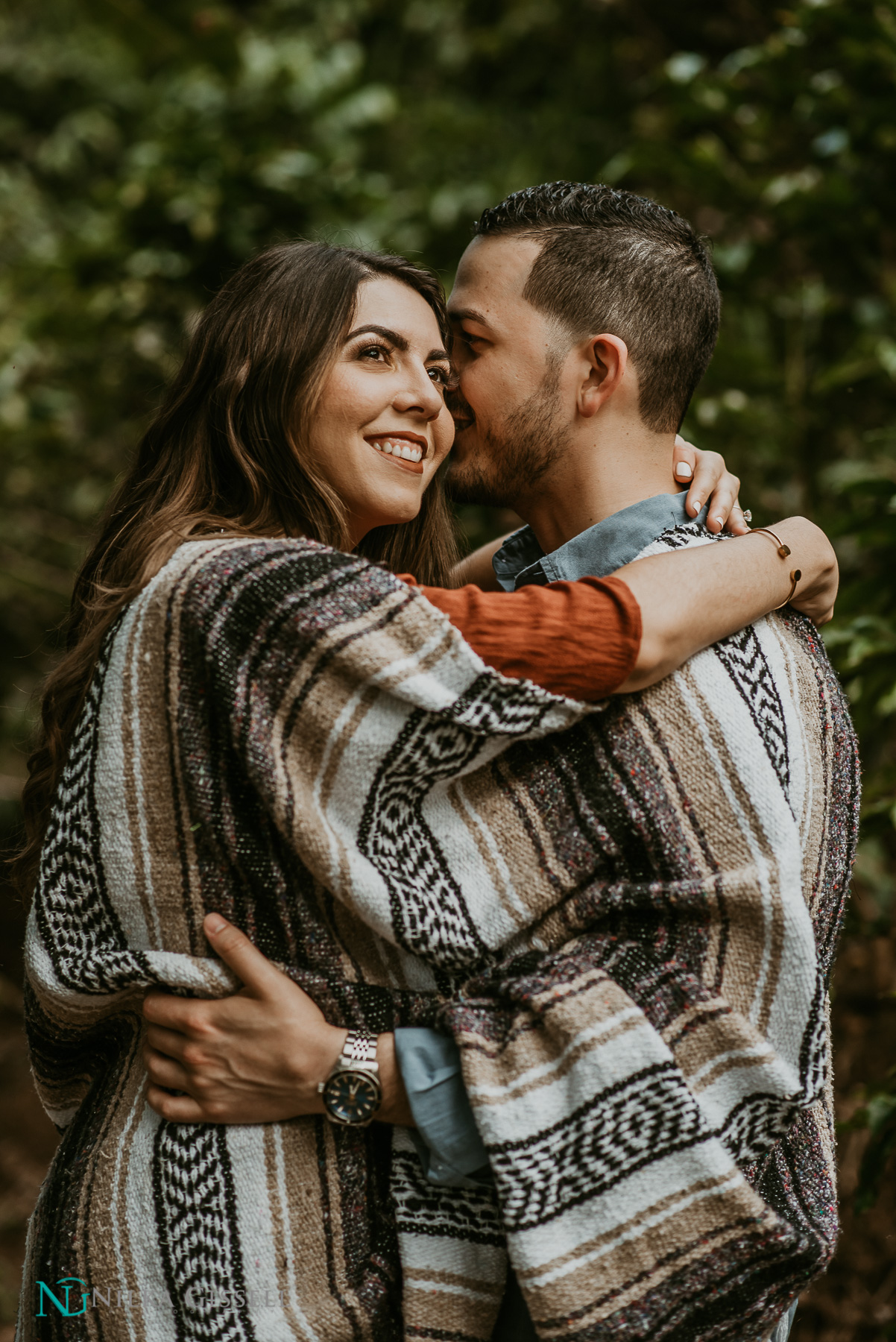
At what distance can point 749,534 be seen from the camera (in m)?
1.66

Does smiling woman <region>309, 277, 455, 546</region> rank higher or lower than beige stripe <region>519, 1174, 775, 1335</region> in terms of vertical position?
higher

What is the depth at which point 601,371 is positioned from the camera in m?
1.89

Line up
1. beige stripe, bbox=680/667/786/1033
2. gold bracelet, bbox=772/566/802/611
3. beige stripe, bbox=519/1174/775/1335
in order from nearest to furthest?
beige stripe, bbox=519/1174/775/1335 → beige stripe, bbox=680/667/786/1033 → gold bracelet, bbox=772/566/802/611

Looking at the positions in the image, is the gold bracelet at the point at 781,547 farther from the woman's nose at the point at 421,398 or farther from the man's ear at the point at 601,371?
the woman's nose at the point at 421,398

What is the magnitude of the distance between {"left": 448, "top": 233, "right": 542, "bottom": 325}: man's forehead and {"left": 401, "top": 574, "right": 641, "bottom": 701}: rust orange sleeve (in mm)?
798

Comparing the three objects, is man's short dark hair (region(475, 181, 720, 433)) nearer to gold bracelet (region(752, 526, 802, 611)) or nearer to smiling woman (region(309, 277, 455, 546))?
smiling woman (region(309, 277, 455, 546))

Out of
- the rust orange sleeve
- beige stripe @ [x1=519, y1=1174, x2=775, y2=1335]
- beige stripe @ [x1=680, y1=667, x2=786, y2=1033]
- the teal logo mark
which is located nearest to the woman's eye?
the rust orange sleeve

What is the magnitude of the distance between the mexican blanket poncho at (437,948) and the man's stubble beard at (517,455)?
2.01ft

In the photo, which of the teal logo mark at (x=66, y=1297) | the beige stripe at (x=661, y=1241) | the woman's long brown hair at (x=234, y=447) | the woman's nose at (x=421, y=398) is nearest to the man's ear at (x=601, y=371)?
the woman's nose at (x=421, y=398)

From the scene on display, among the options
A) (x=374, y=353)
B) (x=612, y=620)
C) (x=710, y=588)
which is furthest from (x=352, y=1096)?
(x=374, y=353)

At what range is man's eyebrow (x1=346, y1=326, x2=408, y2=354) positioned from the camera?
184 centimetres

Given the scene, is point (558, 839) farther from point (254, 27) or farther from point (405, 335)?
point (254, 27)

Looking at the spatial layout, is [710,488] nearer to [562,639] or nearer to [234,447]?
[562,639]

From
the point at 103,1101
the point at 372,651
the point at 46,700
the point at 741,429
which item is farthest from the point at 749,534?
the point at 741,429
